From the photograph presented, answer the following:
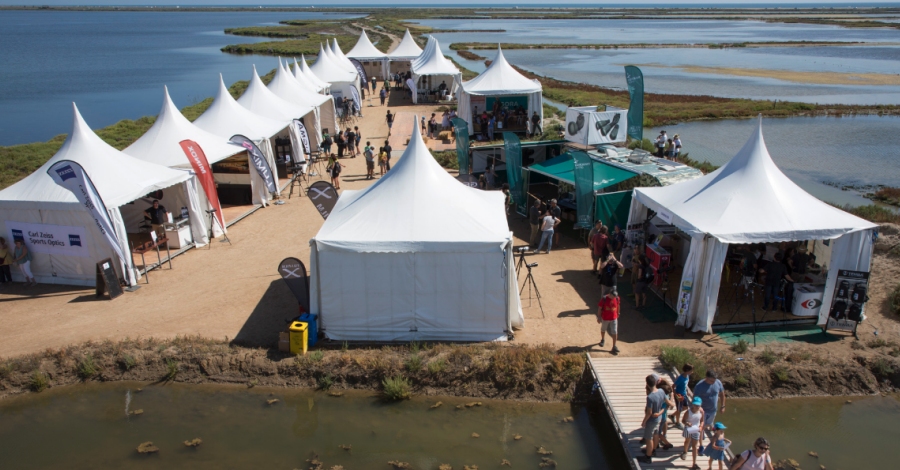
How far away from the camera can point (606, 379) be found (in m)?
9.48

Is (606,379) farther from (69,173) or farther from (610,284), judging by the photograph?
(69,173)

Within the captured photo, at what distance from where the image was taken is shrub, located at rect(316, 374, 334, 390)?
32.8 feet

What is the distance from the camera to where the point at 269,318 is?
11.8 m

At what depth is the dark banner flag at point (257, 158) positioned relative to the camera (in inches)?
721

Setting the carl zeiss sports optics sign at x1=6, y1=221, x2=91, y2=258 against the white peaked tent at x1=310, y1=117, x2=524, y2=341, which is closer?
the white peaked tent at x1=310, y1=117, x2=524, y2=341

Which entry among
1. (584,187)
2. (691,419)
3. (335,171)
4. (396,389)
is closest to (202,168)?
(335,171)

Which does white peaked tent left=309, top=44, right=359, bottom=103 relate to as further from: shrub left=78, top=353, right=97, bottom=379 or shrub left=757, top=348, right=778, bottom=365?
shrub left=757, top=348, right=778, bottom=365

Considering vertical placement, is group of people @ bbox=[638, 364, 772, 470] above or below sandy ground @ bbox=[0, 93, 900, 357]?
above

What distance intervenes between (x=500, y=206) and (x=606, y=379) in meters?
4.22

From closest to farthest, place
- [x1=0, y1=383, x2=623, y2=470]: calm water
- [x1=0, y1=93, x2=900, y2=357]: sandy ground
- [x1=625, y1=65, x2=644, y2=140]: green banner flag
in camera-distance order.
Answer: [x1=0, y1=383, x2=623, y2=470]: calm water, [x1=0, y1=93, x2=900, y2=357]: sandy ground, [x1=625, y1=65, x2=644, y2=140]: green banner flag

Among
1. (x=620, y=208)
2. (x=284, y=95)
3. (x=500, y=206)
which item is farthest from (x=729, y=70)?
(x=500, y=206)

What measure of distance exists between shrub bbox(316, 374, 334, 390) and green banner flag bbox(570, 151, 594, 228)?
7.75 meters

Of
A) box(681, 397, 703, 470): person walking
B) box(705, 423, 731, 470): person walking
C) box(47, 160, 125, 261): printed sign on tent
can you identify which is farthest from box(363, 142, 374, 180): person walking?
box(705, 423, 731, 470): person walking

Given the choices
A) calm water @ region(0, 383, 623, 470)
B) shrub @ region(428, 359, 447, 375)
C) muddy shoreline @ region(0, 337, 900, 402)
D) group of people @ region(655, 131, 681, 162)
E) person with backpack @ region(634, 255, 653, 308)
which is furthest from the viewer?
group of people @ region(655, 131, 681, 162)
